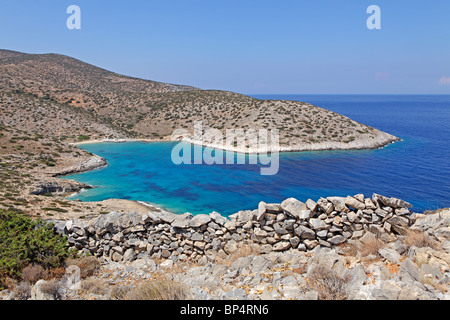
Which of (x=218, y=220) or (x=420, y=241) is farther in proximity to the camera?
(x=218, y=220)

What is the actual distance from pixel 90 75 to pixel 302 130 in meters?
92.3

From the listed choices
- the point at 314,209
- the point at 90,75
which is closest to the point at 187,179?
the point at 314,209

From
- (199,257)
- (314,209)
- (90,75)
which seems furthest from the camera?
(90,75)

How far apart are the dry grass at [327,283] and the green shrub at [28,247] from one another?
7908 millimetres

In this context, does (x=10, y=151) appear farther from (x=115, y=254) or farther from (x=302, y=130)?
(x=302, y=130)

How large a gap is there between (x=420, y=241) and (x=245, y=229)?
5.63m

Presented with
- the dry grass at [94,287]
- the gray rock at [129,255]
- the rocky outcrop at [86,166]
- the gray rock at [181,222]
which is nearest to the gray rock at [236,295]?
the dry grass at [94,287]

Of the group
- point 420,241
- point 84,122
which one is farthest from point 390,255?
point 84,122

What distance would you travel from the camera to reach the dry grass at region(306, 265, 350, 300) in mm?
5852

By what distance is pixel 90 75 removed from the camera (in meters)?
110

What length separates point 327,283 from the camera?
623 centimetres

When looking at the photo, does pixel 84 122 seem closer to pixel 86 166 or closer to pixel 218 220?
pixel 86 166
